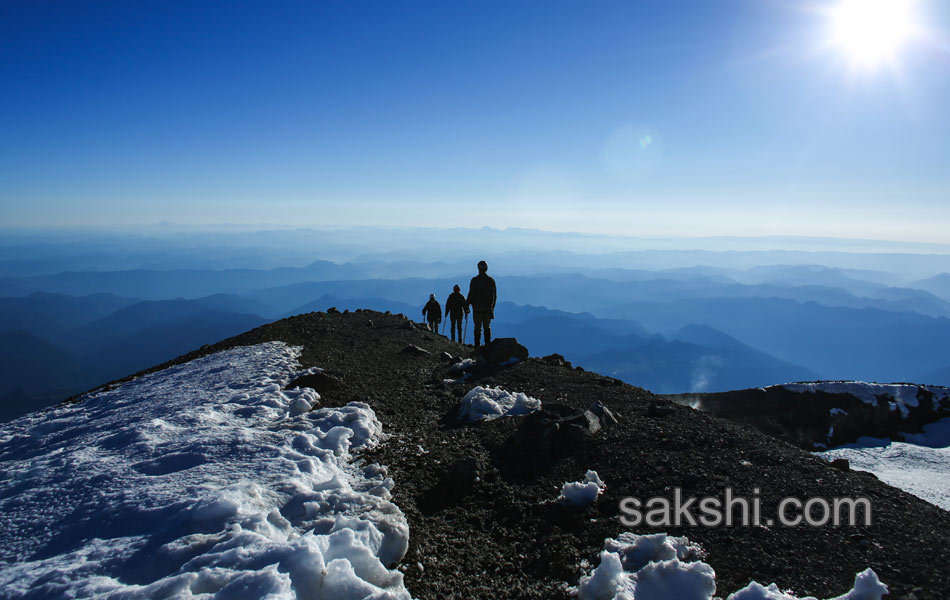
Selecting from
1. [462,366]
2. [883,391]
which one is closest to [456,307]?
[462,366]

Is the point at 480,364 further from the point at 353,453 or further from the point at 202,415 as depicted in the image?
the point at 202,415

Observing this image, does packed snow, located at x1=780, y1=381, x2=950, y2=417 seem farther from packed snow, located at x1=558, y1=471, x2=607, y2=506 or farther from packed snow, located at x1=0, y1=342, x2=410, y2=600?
packed snow, located at x1=0, y1=342, x2=410, y2=600

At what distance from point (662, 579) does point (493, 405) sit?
19.6 ft

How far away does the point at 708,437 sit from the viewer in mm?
8414

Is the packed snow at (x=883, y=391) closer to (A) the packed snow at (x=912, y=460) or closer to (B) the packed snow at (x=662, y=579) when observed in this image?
(A) the packed snow at (x=912, y=460)

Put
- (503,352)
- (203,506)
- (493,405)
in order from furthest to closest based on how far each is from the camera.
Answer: (503,352) < (493,405) < (203,506)

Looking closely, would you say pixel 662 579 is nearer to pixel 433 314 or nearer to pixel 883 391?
pixel 883 391

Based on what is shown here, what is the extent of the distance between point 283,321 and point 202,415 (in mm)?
13921

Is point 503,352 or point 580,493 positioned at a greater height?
point 580,493

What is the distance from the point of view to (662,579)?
4805 millimetres

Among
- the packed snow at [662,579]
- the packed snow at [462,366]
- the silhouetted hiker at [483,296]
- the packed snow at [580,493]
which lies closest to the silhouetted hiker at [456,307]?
the silhouetted hiker at [483,296]

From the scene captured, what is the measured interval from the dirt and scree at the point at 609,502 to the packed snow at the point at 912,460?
391 cm

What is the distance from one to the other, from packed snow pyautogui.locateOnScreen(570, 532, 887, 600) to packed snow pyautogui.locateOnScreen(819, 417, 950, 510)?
24.8ft

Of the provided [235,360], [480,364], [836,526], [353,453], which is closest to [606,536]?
[836,526]
